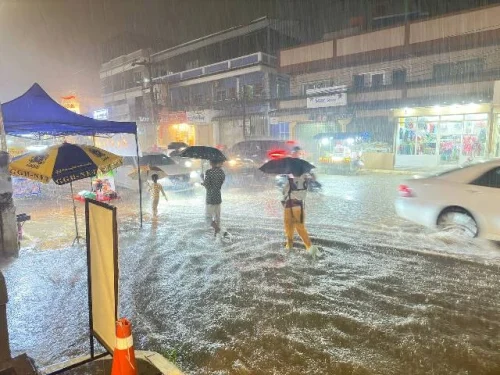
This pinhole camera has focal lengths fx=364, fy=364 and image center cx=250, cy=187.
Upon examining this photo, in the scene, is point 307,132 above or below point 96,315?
above

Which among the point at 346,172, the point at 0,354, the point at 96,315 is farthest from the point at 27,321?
the point at 346,172

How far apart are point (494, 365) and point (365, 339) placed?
114cm

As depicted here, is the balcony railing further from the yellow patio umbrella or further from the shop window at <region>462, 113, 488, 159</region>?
the yellow patio umbrella

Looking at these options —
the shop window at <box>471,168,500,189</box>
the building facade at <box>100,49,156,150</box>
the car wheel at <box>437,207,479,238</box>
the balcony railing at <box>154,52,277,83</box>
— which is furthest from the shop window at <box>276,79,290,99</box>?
the shop window at <box>471,168,500,189</box>

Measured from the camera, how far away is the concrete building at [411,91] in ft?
60.6

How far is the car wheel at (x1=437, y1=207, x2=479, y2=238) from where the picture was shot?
21.7ft

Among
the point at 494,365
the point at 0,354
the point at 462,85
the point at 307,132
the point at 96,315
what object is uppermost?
the point at 462,85

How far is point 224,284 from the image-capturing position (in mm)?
5285

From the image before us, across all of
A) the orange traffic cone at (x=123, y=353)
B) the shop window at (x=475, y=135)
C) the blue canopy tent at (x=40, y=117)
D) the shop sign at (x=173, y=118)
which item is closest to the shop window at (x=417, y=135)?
the shop window at (x=475, y=135)

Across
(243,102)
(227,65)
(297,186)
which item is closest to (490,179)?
(297,186)

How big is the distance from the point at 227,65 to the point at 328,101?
1292 cm

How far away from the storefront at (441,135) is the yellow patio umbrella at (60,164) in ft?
59.8

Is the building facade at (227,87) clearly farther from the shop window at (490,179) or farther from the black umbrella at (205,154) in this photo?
the shop window at (490,179)

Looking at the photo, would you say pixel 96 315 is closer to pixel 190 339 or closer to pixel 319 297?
pixel 190 339
